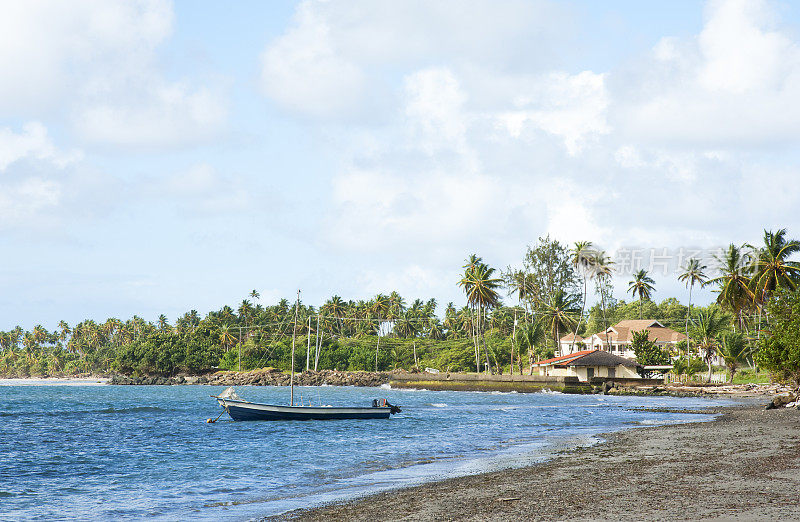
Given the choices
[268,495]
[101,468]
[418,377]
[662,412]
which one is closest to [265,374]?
[418,377]

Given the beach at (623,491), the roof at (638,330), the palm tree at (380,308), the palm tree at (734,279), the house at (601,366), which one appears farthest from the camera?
the palm tree at (380,308)

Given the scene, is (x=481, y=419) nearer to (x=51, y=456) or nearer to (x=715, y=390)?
(x=51, y=456)

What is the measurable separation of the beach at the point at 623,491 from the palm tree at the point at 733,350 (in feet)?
215

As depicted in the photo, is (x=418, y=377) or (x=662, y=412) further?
(x=418, y=377)

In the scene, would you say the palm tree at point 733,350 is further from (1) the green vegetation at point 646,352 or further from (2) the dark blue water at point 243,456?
(2) the dark blue water at point 243,456

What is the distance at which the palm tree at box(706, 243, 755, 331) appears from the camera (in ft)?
271

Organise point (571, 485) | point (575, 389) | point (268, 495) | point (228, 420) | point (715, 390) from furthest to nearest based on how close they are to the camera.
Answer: point (575, 389), point (715, 390), point (228, 420), point (268, 495), point (571, 485)

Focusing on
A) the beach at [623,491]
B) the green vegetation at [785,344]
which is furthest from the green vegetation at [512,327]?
the beach at [623,491]

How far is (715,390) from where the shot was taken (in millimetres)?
80500

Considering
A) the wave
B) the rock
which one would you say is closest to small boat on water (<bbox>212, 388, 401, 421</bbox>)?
the wave

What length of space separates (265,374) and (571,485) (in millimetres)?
137027

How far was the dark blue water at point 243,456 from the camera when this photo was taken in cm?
2072

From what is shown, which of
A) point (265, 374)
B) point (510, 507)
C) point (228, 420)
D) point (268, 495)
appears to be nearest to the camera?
point (510, 507)

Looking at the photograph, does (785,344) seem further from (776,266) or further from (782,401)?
(776,266)
